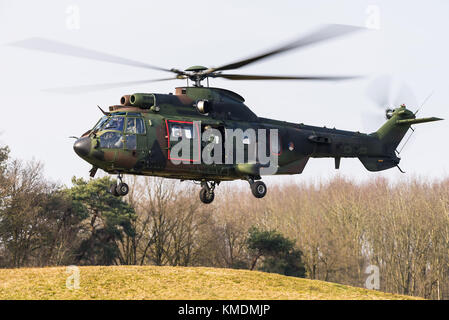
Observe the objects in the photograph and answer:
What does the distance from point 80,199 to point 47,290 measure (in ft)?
91.3

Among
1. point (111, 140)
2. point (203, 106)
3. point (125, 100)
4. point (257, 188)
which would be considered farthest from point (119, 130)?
point (257, 188)

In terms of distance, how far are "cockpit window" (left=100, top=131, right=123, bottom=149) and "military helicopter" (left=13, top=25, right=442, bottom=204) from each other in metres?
0.03

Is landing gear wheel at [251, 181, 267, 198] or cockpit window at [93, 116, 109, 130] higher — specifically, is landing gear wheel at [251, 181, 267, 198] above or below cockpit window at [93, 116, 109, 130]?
below

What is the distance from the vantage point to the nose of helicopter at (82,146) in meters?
18.2

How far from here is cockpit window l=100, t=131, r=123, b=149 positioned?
18344 millimetres

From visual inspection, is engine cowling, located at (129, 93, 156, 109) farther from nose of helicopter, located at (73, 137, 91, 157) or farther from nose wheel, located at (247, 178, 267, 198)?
nose wheel, located at (247, 178, 267, 198)

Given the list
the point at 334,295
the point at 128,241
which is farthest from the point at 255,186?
the point at 128,241

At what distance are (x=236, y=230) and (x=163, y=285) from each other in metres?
40.1

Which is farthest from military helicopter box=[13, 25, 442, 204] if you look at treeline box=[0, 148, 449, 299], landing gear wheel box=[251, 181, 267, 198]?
treeline box=[0, 148, 449, 299]

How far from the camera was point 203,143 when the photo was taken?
787 inches

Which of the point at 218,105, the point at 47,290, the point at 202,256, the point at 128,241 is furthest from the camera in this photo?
the point at 202,256
